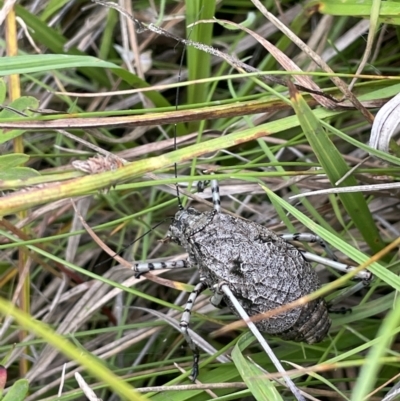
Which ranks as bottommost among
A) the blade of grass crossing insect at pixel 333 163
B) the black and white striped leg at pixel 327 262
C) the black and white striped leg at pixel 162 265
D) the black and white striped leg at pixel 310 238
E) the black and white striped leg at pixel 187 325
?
the black and white striped leg at pixel 187 325

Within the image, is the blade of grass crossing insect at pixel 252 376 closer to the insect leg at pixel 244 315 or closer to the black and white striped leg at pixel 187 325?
the insect leg at pixel 244 315

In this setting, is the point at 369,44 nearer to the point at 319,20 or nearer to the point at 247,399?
the point at 319,20

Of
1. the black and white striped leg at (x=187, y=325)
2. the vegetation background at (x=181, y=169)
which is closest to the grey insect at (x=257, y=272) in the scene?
the black and white striped leg at (x=187, y=325)

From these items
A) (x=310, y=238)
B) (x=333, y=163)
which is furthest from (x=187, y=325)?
(x=333, y=163)

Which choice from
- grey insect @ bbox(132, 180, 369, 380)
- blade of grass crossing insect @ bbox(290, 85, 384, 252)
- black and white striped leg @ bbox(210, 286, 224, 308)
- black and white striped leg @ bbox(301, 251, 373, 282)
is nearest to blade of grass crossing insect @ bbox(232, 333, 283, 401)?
grey insect @ bbox(132, 180, 369, 380)

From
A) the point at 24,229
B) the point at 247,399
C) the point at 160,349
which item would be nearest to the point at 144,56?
the point at 24,229

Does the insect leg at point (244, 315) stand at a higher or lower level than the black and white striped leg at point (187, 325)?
higher

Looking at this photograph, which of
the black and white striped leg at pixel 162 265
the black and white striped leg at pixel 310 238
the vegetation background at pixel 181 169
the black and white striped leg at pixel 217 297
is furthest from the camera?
the black and white striped leg at pixel 162 265
